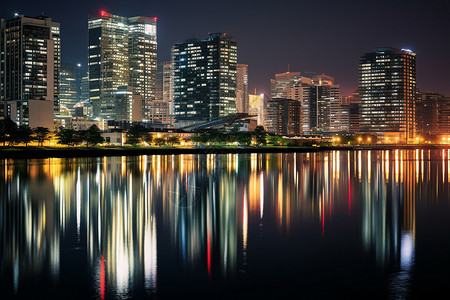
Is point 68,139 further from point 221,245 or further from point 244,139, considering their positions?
point 221,245

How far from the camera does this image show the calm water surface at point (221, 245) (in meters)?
13.2

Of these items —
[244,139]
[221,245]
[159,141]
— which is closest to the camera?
[221,245]

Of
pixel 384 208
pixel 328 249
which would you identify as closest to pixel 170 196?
pixel 384 208

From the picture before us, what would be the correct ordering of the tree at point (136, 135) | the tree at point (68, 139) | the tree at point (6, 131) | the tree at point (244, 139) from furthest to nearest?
the tree at point (244, 139) < the tree at point (136, 135) < the tree at point (68, 139) < the tree at point (6, 131)

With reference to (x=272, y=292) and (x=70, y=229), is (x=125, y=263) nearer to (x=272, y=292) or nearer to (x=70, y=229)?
Result: (x=272, y=292)

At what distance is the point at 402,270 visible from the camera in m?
14.9

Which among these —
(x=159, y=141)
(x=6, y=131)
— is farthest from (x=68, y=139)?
(x=159, y=141)

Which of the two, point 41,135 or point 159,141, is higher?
point 41,135

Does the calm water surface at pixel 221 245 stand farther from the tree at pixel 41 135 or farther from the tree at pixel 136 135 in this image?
the tree at pixel 136 135

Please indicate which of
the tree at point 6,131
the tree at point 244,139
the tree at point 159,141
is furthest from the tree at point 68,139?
the tree at point 244,139

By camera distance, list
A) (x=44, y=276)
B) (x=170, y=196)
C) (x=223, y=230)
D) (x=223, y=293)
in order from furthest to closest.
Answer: (x=170, y=196) < (x=223, y=230) < (x=44, y=276) < (x=223, y=293)

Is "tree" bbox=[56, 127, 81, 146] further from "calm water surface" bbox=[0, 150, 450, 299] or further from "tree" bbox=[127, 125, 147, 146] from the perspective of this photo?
"calm water surface" bbox=[0, 150, 450, 299]

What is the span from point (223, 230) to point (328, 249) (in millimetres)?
4952

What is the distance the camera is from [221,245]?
58.9ft
